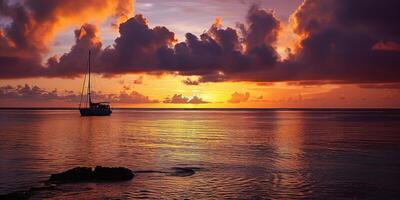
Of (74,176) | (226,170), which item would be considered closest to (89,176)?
(74,176)

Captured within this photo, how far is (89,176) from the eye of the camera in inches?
1443

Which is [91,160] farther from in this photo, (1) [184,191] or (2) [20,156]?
(1) [184,191]

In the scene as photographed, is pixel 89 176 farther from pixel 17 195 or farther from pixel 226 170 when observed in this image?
pixel 226 170

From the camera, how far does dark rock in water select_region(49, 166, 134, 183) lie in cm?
3600

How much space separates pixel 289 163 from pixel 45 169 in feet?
84.9

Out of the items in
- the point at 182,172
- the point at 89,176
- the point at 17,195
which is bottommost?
the point at 182,172

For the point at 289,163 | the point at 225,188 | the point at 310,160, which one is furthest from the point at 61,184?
the point at 310,160

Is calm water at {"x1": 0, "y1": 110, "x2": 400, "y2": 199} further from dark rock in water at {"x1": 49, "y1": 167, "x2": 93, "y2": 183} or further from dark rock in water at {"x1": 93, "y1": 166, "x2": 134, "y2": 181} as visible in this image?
dark rock in water at {"x1": 49, "y1": 167, "x2": 93, "y2": 183}

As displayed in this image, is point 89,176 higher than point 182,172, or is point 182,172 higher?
point 89,176

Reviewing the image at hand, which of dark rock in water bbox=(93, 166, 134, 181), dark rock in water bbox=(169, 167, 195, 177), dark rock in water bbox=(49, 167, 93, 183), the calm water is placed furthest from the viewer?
dark rock in water bbox=(169, 167, 195, 177)

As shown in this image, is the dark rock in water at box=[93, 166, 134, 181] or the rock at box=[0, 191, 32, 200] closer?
the rock at box=[0, 191, 32, 200]

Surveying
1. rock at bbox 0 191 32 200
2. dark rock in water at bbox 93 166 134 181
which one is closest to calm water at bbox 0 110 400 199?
dark rock in water at bbox 93 166 134 181

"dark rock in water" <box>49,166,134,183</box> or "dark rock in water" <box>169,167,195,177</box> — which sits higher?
"dark rock in water" <box>49,166,134,183</box>

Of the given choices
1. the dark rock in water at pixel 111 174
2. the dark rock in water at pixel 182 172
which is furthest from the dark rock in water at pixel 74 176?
the dark rock in water at pixel 182 172
